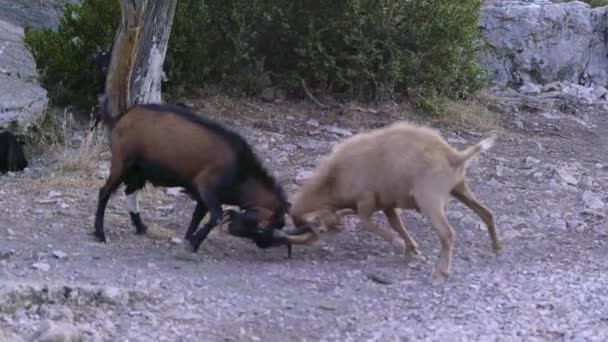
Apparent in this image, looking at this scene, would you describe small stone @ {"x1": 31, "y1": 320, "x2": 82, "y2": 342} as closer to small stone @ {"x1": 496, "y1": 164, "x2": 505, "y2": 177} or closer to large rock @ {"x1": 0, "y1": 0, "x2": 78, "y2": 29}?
small stone @ {"x1": 496, "y1": 164, "x2": 505, "y2": 177}

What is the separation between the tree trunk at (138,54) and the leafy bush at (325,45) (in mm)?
2040

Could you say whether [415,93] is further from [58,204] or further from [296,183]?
[58,204]

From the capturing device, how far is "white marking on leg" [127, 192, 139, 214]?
357 inches

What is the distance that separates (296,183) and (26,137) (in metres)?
3.17

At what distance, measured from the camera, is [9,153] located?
11.4m

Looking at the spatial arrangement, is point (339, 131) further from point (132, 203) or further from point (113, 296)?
point (113, 296)

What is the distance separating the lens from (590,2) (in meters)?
21.1

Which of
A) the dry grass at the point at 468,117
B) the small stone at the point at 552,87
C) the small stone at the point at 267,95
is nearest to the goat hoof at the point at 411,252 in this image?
the dry grass at the point at 468,117

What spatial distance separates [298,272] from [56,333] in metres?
2.57

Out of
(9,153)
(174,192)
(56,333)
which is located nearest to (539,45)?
(174,192)

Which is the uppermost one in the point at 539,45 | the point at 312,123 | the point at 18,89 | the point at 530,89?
the point at 539,45

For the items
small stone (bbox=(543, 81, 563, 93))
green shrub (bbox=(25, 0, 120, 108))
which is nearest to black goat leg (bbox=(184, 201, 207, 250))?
green shrub (bbox=(25, 0, 120, 108))

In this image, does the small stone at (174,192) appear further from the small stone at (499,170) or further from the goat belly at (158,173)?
the small stone at (499,170)

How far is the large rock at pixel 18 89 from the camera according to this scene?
1155 centimetres
